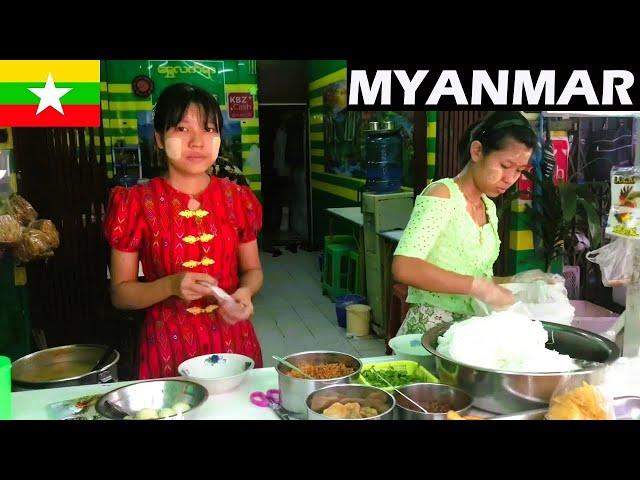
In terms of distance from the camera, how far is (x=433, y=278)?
1972mm

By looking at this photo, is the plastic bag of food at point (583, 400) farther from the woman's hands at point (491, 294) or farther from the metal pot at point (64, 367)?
the metal pot at point (64, 367)

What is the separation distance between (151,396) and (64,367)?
2.69 ft

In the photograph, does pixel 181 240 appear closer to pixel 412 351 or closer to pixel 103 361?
pixel 103 361

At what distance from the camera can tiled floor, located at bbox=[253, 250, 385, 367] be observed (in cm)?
485

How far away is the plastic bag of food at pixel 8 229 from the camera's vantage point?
2850 mm

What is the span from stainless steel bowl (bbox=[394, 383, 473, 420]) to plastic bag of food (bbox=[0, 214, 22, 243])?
214 cm

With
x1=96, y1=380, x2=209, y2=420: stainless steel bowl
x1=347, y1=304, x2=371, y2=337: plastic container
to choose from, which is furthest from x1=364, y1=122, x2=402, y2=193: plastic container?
x1=96, y1=380, x2=209, y2=420: stainless steel bowl

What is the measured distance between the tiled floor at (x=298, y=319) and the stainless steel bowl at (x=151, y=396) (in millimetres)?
2575

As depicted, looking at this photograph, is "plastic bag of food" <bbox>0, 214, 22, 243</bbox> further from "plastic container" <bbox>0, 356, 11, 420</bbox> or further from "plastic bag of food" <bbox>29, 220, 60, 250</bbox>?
"plastic container" <bbox>0, 356, 11, 420</bbox>

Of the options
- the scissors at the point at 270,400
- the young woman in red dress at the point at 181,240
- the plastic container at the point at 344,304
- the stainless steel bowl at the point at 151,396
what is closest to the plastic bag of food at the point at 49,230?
the young woman in red dress at the point at 181,240

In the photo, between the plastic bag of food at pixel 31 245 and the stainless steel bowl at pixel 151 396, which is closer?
the stainless steel bowl at pixel 151 396

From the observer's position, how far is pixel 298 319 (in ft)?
18.5

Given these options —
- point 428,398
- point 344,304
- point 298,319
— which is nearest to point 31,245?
point 428,398

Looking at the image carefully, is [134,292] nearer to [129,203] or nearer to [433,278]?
[129,203]
